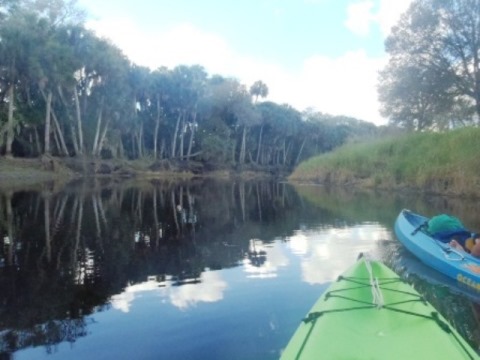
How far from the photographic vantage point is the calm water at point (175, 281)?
4.80 m

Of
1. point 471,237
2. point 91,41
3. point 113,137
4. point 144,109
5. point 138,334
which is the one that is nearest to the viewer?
point 138,334

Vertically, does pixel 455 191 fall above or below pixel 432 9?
below

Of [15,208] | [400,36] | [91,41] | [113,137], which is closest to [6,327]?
[15,208]

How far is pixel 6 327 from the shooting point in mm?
5117

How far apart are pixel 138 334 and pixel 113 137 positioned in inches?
1748

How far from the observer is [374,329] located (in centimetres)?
376

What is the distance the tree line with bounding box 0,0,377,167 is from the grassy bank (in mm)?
15542

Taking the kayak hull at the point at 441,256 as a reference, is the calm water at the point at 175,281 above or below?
below

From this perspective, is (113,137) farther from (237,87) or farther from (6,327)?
(6,327)

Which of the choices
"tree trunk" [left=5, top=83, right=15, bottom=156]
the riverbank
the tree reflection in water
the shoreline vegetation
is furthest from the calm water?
"tree trunk" [left=5, top=83, right=15, bottom=156]

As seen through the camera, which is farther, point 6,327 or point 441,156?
point 441,156

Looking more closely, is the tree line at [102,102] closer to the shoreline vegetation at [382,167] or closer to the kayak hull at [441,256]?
the shoreline vegetation at [382,167]

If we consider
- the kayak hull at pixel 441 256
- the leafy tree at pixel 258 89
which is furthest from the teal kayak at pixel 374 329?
the leafy tree at pixel 258 89

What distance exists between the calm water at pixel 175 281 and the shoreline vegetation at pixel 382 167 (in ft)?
19.9
